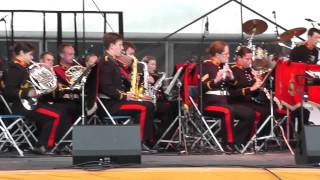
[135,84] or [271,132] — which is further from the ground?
[135,84]

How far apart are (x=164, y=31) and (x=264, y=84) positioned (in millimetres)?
3106

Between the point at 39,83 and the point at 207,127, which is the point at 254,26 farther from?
the point at 39,83

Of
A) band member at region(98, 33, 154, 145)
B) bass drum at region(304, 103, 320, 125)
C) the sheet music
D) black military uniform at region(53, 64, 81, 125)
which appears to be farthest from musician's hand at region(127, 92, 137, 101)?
bass drum at region(304, 103, 320, 125)

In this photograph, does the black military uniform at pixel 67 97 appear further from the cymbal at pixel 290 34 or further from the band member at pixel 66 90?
the cymbal at pixel 290 34

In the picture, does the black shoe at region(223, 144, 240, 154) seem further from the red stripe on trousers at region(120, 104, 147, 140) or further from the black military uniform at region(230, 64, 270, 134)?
the red stripe on trousers at region(120, 104, 147, 140)

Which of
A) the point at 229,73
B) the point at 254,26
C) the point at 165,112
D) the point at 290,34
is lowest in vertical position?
the point at 165,112

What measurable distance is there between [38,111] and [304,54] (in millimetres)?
3454

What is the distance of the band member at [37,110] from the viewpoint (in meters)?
8.54

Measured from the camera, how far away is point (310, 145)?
6.09m

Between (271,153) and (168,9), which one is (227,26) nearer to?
(168,9)

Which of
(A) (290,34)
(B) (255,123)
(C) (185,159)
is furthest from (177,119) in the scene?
(A) (290,34)

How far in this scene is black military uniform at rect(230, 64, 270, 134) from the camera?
920 cm

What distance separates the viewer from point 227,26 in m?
12.0

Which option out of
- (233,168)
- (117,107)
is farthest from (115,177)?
(117,107)
